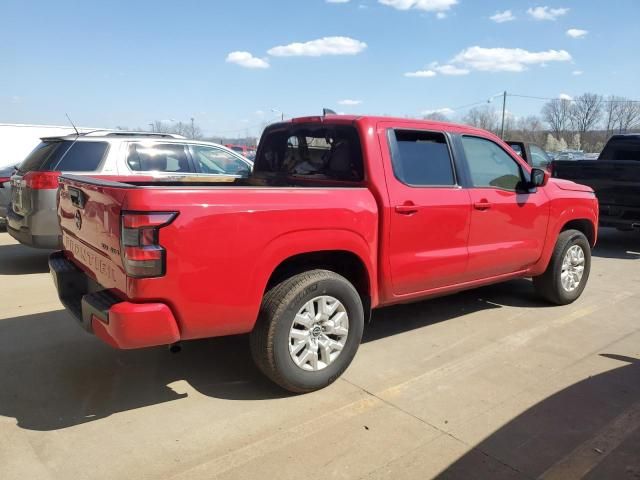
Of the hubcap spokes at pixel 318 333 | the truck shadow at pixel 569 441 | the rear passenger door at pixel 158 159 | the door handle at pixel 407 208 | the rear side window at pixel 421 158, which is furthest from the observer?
the rear passenger door at pixel 158 159

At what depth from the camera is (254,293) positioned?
3.26m

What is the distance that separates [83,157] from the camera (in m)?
7.09

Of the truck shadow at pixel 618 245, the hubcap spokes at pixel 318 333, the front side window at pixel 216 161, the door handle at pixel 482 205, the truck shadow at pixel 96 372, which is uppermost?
the front side window at pixel 216 161

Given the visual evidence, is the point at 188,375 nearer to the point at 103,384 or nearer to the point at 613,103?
the point at 103,384

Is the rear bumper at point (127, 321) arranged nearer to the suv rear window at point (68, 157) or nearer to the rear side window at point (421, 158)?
the rear side window at point (421, 158)

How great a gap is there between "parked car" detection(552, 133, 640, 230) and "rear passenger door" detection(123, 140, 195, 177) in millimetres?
6581

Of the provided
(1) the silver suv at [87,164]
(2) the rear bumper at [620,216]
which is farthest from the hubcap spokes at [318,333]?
(2) the rear bumper at [620,216]

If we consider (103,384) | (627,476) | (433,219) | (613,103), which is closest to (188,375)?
(103,384)

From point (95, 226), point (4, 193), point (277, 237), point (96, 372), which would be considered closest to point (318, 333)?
point (277, 237)

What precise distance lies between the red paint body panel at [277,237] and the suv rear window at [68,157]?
3195mm

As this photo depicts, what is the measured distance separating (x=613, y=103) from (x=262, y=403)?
89.6 metres

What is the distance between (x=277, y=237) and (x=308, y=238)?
248mm

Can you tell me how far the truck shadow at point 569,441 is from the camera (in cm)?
280

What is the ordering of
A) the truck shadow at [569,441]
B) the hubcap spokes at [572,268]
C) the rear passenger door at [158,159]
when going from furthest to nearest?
the rear passenger door at [158,159], the hubcap spokes at [572,268], the truck shadow at [569,441]
